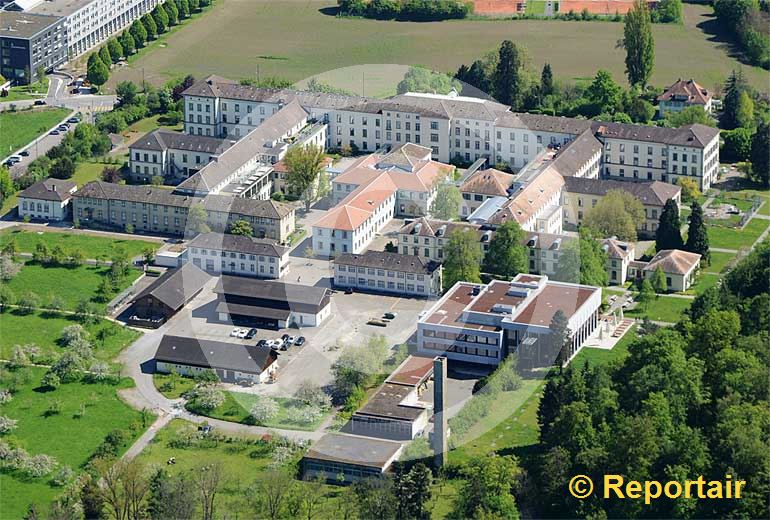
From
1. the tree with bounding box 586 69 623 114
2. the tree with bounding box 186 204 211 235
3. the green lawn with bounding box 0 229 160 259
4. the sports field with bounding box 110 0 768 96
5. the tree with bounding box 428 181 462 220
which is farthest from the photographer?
the sports field with bounding box 110 0 768 96

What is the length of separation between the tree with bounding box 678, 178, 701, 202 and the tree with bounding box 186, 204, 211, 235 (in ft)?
46.9

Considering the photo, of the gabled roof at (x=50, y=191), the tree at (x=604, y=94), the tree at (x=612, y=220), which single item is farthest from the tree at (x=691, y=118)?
the gabled roof at (x=50, y=191)

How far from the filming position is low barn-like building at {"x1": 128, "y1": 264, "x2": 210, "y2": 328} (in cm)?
4875

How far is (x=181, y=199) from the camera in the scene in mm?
54125

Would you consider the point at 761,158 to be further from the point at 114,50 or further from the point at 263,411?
the point at 114,50

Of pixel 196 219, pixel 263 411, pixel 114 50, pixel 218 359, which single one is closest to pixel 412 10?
pixel 114 50

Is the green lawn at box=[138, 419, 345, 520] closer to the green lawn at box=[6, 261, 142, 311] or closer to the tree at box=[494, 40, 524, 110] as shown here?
the green lawn at box=[6, 261, 142, 311]

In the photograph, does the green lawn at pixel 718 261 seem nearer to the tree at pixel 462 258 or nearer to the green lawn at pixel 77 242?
the tree at pixel 462 258

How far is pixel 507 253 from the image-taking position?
50062mm

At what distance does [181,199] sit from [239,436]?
13067 millimetres

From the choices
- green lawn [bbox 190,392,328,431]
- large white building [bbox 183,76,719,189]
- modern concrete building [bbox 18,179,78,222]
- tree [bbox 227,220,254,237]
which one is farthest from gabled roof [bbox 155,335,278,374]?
large white building [bbox 183,76,719,189]

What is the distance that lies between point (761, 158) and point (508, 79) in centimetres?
954

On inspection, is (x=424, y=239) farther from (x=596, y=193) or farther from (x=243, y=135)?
(x=243, y=135)

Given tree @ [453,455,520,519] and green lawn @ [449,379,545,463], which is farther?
green lawn @ [449,379,545,463]
